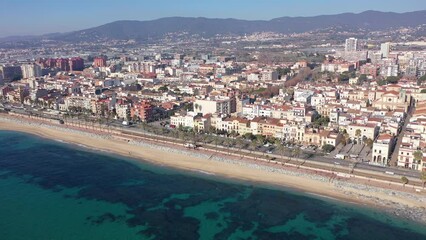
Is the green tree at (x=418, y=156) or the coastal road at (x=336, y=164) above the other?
the green tree at (x=418, y=156)

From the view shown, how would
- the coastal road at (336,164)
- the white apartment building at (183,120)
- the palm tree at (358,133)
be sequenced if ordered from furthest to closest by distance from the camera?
1. the white apartment building at (183,120)
2. the palm tree at (358,133)
3. the coastal road at (336,164)

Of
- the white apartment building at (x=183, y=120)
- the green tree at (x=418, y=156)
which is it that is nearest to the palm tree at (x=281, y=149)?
the green tree at (x=418, y=156)

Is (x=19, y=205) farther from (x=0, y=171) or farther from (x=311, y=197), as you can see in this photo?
(x=311, y=197)

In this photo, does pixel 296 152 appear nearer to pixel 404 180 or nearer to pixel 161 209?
pixel 404 180

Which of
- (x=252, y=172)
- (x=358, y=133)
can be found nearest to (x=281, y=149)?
(x=252, y=172)

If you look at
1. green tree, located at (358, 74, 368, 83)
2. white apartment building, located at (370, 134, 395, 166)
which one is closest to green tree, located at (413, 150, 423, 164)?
white apartment building, located at (370, 134, 395, 166)

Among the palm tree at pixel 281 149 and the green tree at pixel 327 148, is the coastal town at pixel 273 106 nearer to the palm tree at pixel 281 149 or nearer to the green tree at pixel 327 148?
the green tree at pixel 327 148
